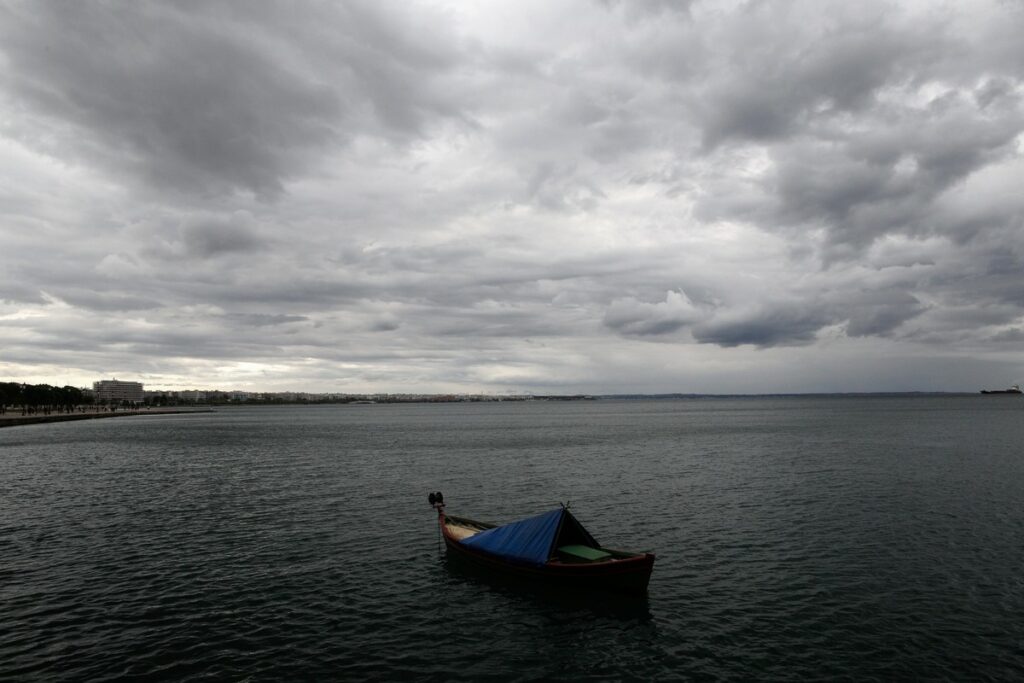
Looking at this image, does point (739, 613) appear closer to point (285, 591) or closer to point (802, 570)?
point (802, 570)

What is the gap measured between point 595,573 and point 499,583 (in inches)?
218

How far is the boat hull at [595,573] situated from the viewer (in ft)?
94.2

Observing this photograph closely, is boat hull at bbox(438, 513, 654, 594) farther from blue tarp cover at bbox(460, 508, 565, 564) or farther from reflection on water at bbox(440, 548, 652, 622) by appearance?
blue tarp cover at bbox(460, 508, 565, 564)

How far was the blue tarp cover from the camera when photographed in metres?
31.6

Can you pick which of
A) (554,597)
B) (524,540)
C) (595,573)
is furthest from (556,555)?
(595,573)

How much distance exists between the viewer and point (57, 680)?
819 inches

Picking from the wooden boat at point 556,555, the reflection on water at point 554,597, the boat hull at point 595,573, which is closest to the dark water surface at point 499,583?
the reflection on water at point 554,597

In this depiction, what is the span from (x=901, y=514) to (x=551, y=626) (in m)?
34.3

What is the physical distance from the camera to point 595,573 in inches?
1158

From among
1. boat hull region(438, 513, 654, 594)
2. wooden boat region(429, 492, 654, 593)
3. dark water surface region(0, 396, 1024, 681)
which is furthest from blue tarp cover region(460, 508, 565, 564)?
dark water surface region(0, 396, 1024, 681)

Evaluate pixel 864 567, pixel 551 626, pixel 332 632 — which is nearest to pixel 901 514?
pixel 864 567

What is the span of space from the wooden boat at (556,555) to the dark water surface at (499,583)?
980mm

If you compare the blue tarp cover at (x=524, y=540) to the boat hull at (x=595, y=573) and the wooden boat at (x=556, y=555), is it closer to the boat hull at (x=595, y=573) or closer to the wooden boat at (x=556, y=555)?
the wooden boat at (x=556, y=555)

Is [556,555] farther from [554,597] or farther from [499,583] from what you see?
[499,583]
